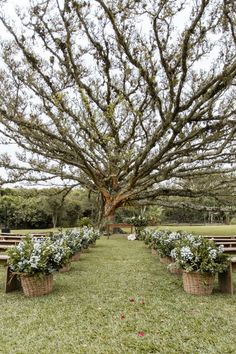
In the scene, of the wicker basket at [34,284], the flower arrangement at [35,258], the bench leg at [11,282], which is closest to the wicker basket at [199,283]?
the flower arrangement at [35,258]

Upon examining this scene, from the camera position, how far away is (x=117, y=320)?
127 inches

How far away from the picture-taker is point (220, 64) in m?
8.25

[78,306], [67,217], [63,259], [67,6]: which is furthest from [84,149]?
[67,217]

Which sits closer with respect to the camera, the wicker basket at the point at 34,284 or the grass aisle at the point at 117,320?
the grass aisle at the point at 117,320

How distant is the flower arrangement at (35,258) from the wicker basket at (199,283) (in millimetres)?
1857

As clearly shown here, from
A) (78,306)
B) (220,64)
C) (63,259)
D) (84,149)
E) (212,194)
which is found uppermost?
(220,64)

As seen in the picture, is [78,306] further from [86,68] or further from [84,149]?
[84,149]

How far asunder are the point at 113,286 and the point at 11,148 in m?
11.2

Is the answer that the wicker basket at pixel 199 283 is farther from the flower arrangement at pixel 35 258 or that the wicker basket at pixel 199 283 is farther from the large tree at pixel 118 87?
the large tree at pixel 118 87

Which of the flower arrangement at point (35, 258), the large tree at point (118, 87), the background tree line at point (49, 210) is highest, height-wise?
the large tree at point (118, 87)

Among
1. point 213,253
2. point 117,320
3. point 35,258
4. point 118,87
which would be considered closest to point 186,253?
point 213,253

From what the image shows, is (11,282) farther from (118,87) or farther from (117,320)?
(118,87)

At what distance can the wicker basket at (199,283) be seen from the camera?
Answer: 4.25m

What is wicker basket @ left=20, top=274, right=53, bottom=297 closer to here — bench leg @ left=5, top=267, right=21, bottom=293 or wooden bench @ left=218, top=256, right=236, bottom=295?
bench leg @ left=5, top=267, right=21, bottom=293
